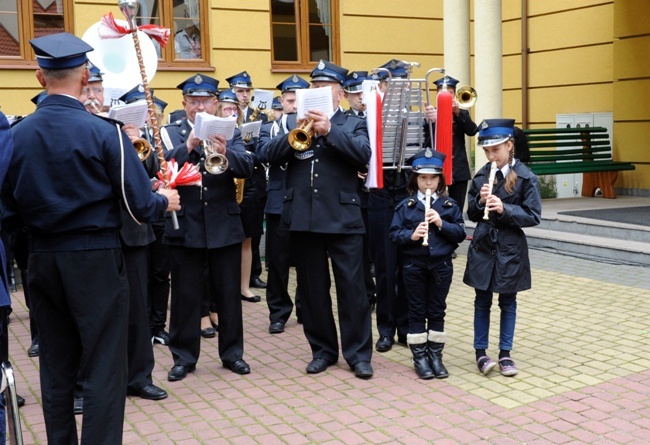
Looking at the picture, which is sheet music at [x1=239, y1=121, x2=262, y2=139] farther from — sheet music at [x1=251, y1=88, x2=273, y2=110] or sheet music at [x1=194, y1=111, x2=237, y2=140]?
sheet music at [x1=251, y1=88, x2=273, y2=110]

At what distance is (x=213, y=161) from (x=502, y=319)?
242 cm

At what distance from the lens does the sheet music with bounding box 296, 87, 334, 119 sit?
608cm

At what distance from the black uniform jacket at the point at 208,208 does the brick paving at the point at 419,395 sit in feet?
3.44

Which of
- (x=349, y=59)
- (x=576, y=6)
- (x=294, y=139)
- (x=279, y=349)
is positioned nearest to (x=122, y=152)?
(x=294, y=139)

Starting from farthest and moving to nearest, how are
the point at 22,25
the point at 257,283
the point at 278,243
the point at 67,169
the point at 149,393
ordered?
the point at 22,25, the point at 257,283, the point at 278,243, the point at 149,393, the point at 67,169

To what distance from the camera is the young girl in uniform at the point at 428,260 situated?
6.33 meters

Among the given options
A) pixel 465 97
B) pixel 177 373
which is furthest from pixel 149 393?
pixel 465 97

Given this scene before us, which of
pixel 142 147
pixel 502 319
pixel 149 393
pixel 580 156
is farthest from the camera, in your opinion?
pixel 580 156

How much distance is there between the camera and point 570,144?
14484mm

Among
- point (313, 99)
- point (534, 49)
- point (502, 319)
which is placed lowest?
point (502, 319)

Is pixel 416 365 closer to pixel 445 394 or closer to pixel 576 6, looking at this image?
pixel 445 394

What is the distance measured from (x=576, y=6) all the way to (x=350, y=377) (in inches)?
454

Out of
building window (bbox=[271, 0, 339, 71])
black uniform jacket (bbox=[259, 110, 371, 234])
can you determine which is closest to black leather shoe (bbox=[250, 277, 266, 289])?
black uniform jacket (bbox=[259, 110, 371, 234])

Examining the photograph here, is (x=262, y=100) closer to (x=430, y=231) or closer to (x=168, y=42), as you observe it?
(x=168, y=42)
